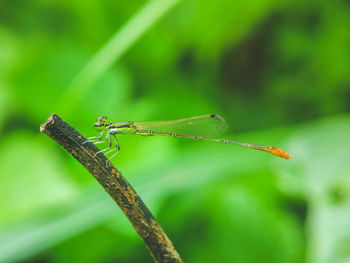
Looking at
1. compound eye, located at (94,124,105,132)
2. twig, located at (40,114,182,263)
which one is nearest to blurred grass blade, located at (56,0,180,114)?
compound eye, located at (94,124,105,132)

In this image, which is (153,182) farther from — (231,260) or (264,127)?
(264,127)

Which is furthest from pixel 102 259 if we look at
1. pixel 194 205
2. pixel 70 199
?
pixel 194 205

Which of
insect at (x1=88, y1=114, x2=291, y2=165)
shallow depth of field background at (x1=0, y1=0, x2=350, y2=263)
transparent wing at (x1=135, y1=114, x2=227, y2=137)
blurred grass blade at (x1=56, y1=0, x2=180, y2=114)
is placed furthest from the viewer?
blurred grass blade at (x1=56, y1=0, x2=180, y2=114)

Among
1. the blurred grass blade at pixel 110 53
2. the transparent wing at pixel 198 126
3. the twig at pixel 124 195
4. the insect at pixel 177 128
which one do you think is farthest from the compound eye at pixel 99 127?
the blurred grass blade at pixel 110 53

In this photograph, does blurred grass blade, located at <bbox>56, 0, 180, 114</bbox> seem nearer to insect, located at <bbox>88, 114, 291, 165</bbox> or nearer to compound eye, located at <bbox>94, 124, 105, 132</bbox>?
insect, located at <bbox>88, 114, 291, 165</bbox>

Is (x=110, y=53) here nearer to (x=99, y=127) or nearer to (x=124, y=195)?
(x=99, y=127)

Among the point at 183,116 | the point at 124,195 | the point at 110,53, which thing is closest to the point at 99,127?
the point at 124,195

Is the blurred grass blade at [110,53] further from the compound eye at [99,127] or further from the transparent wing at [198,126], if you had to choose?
the compound eye at [99,127]

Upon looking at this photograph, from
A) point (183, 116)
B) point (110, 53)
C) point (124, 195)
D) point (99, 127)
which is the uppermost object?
point (110, 53)
